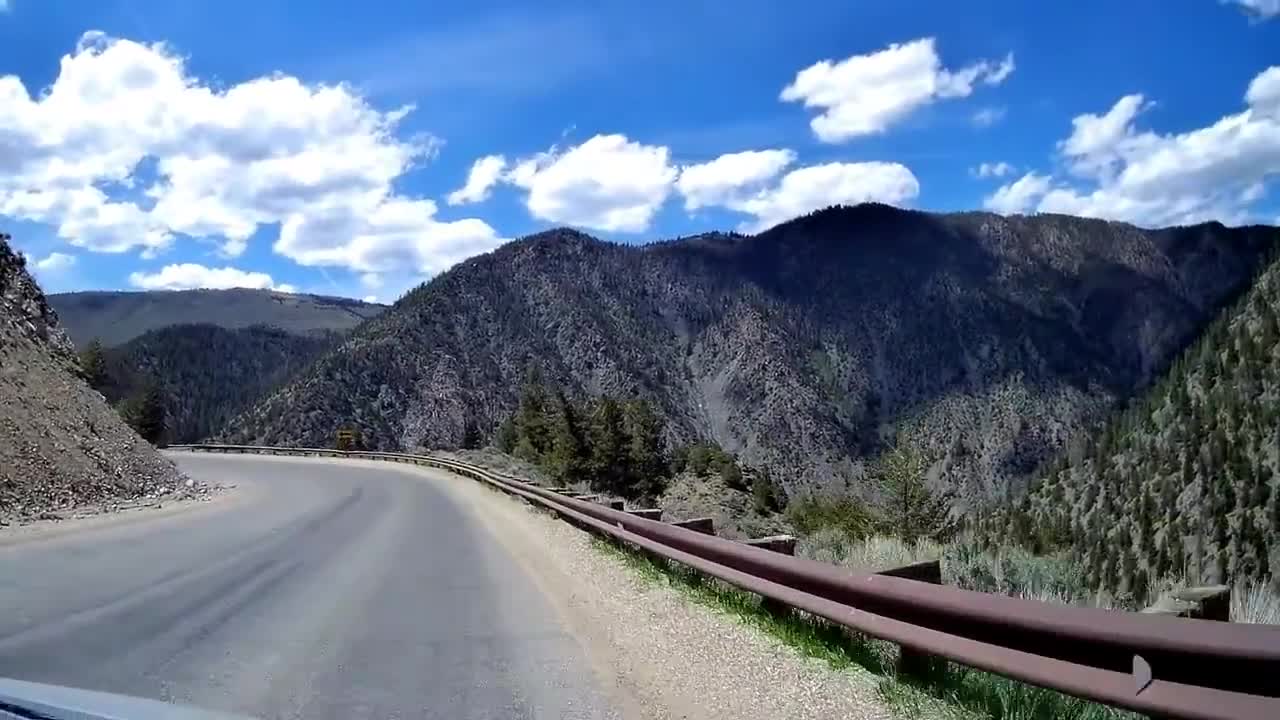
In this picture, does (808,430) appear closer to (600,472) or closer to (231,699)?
(600,472)

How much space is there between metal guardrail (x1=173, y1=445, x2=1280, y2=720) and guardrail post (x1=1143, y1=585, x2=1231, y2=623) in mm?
601

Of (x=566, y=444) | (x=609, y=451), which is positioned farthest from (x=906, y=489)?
(x=609, y=451)

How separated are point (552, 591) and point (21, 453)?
13.3 metres

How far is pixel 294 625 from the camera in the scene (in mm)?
8227

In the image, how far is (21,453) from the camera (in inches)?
727

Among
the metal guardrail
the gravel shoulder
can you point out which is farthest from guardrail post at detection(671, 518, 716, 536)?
the metal guardrail

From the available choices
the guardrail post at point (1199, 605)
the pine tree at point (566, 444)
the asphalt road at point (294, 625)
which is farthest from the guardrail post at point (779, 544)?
the pine tree at point (566, 444)

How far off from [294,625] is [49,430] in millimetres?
15177

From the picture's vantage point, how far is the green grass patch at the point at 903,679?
4680 mm

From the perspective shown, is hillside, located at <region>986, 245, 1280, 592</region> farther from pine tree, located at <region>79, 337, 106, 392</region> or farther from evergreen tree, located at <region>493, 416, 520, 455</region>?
pine tree, located at <region>79, 337, 106, 392</region>

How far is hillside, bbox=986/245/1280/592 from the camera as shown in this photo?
288 ft

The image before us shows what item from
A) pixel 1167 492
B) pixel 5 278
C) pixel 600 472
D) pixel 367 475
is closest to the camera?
pixel 5 278

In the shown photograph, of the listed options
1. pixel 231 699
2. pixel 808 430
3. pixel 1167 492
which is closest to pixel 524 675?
pixel 231 699

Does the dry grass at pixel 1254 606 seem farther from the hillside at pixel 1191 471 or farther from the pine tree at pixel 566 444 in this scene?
the hillside at pixel 1191 471
